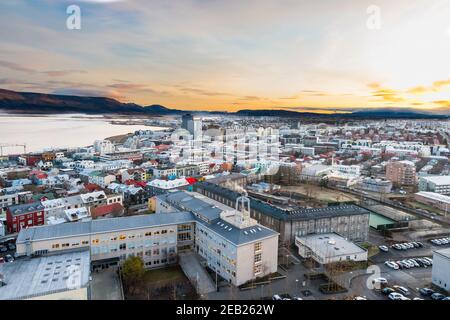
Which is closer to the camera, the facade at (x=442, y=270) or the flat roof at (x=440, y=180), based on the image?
the facade at (x=442, y=270)

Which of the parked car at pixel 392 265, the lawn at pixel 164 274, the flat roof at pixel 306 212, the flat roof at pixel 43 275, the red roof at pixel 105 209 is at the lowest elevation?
the parked car at pixel 392 265

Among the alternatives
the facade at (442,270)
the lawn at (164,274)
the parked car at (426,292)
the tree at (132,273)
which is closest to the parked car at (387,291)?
the parked car at (426,292)

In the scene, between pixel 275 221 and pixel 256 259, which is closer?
pixel 256 259

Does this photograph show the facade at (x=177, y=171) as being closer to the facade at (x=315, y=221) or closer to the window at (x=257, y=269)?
the facade at (x=315, y=221)

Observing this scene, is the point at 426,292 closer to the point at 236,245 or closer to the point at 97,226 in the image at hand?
the point at 236,245
